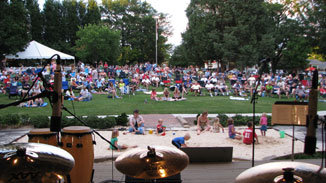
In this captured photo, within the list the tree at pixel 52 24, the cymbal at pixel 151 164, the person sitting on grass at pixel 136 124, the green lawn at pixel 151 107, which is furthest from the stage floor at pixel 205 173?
the tree at pixel 52 24

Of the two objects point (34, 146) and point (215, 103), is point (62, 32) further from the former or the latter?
point (34, 146)

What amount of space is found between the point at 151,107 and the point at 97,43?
26052 millimetres

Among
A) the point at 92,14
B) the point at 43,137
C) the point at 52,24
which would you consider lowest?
the point at 43,137

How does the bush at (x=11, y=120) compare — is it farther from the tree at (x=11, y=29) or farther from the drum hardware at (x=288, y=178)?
the tree at (x=11, y=29)

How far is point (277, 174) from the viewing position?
2475 mm

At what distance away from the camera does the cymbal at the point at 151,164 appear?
3.38 meters

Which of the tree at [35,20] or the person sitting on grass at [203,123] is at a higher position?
the tree at [35,20]

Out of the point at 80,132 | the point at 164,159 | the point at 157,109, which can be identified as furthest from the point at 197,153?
the point at 157,109

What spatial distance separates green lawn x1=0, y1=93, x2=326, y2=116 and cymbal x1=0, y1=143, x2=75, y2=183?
38.5ft

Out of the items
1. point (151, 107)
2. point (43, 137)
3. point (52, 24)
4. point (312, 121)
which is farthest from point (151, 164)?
point (52, 24)

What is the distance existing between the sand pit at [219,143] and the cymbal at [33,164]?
17.7 feet

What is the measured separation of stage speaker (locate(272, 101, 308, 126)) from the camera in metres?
4.24

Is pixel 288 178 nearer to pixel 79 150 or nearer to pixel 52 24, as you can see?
pixel 79 150

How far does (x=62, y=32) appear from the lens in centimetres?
5216
